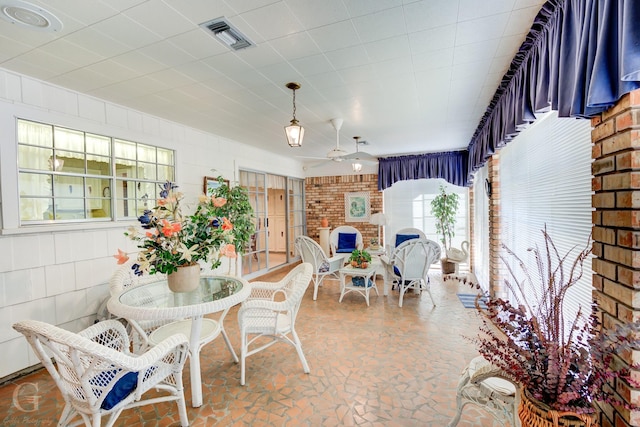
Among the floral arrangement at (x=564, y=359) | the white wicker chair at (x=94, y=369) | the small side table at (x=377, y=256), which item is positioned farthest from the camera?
the small side table at (x=377, y=256)

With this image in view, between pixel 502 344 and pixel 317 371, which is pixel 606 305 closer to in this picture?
pixel 502 344

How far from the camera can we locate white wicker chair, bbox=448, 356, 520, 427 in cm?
143

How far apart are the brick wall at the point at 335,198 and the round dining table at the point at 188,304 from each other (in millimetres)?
4769

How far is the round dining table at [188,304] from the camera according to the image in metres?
1.79

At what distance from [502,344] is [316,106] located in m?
2.86

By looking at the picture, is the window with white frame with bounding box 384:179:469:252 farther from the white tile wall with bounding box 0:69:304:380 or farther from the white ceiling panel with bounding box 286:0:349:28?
the white ceiling panel with bounding box 286:0:349:28

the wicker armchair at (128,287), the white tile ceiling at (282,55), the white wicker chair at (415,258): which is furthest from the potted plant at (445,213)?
the wicker armchair at (128,287)

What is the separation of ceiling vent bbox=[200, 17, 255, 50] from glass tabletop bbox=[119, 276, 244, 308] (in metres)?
1.74

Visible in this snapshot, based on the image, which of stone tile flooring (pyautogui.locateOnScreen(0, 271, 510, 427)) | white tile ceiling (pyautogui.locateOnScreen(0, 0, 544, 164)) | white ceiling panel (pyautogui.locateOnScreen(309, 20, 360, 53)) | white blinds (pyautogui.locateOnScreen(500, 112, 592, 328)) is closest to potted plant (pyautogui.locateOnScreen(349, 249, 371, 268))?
stone tile flooring (pyautogui.locateOnScreen(0, 271, 510, 427))

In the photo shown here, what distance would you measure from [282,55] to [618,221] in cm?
217

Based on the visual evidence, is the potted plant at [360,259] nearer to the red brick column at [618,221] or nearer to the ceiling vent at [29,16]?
the red brick column at [618,221]

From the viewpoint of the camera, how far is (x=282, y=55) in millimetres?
2242

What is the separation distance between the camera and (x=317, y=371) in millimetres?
2438

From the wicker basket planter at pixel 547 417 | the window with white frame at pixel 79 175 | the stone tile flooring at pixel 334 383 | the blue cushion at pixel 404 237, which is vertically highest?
the window with white frame at pixel 79 175
